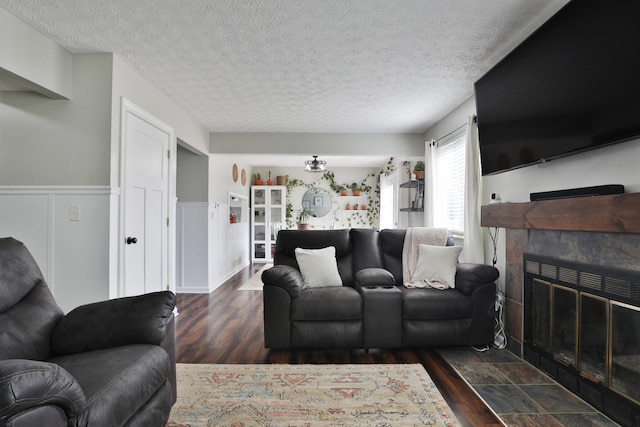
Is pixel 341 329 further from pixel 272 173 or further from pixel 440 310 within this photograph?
pixel 272 173

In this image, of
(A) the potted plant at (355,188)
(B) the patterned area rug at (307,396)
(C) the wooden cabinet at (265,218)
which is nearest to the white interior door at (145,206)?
(B) the patterned area rug at (307,396)

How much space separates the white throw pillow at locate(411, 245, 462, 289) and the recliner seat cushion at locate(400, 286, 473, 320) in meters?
0.18

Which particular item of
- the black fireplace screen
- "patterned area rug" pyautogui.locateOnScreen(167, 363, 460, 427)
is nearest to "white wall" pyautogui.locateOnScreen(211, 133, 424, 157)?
the black fireplace screen

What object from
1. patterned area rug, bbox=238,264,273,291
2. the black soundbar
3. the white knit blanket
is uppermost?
the black soundbar

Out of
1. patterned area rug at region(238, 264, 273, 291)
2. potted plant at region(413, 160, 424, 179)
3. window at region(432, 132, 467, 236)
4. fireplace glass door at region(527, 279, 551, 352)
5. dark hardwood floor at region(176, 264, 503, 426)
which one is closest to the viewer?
dark hardwood floor at region(176, 264, 503, 426)

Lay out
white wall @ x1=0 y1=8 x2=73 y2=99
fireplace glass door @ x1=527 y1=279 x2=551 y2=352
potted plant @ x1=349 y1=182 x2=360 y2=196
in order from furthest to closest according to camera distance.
Answer: potted plant @ x1=349 y1=182 x2=360 y2=196, fireplace glass door @ x1=527 y1=279 x2=551 y2=352, white wall @ x1=0 y1=8 x2=73 y2=99

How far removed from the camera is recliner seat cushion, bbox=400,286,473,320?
2.75 m

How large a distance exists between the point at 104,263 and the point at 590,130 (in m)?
3.44

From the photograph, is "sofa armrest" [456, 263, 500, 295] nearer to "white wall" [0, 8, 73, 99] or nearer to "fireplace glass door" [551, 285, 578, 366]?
"fireplace glass door" [551, 285, 578, 366]

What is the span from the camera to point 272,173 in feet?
27.8

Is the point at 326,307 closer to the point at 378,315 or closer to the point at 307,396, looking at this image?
the point at 378,315

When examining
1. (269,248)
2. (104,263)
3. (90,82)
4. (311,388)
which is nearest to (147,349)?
(311,388)

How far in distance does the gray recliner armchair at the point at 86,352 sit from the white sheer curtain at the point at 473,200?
270 cm

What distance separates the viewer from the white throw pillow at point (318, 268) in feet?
10.1
